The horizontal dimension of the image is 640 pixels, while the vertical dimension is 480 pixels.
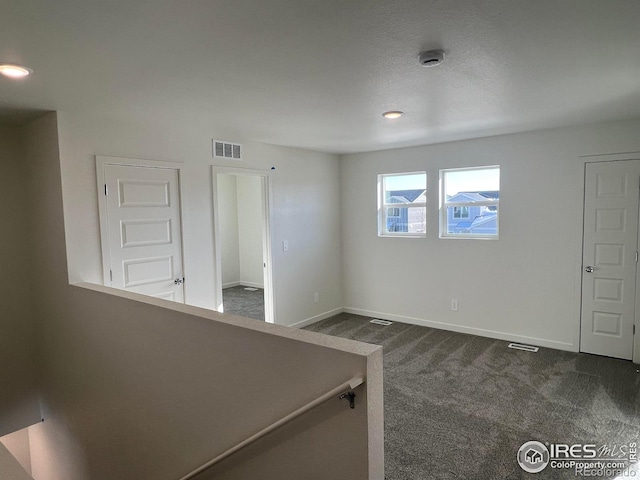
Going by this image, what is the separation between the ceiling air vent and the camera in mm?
4297

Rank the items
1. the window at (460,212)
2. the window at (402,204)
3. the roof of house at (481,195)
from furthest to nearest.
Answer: the window at (402,204)
the window at (460,212)
the roof of house at (481,195)

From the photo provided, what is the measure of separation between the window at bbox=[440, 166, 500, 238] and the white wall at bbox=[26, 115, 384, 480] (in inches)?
151

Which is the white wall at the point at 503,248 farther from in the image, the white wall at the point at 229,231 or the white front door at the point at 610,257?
the white wall at the point at 229,231

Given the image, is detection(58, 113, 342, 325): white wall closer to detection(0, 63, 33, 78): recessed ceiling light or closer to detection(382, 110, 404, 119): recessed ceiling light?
detection(0, 63, 33, 78): recessed ceiling light

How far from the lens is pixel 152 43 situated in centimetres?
191

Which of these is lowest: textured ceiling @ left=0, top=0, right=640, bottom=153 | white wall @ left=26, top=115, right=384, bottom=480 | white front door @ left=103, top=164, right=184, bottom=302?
white wall @ left=26, top=115, right=384, bottom=480

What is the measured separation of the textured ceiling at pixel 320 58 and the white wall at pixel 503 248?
76 centimetres

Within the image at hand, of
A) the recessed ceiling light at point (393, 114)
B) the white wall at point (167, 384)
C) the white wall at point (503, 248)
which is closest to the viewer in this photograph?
the white wall at point (167, 384)

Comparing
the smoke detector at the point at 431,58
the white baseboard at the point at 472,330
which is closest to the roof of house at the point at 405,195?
the white baseboard at the point at 472,330

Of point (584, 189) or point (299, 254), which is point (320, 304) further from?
point (584, 189)

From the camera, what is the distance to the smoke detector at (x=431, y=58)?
81.5 inches

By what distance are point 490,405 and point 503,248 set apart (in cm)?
212

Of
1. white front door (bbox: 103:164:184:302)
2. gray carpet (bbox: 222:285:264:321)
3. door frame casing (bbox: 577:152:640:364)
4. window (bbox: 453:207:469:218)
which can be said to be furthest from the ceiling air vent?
door frame casing (bbox: 577:152:640:364)

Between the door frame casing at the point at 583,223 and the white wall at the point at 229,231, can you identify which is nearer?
the door frame casing at the point at 583,223
